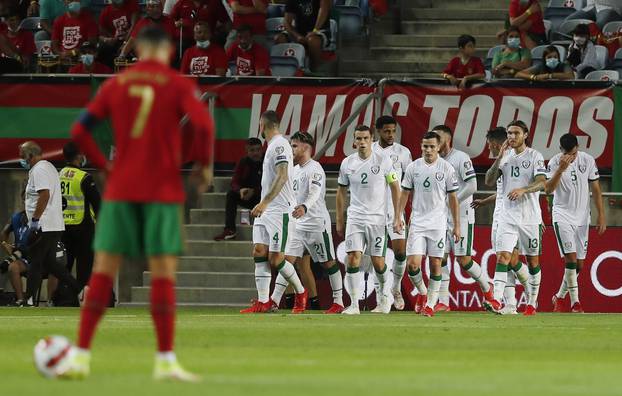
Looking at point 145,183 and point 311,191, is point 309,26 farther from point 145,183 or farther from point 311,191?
point 145,183

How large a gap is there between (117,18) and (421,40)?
551 centimetres

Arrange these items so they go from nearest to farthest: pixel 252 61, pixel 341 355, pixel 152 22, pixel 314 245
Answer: pixel 341 355 < pixel 314 245 < pixel 252 61 < pixel 152 22

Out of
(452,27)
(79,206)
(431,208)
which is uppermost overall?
(452,27)

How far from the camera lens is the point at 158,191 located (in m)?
9.87

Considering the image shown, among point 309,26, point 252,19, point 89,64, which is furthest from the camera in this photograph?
point 252,19

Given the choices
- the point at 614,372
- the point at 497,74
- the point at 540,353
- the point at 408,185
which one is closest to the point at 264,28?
the point at 497,74

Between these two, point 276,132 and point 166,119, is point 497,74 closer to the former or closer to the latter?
point 276,132

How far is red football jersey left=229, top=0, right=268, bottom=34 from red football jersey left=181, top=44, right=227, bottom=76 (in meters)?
1.50

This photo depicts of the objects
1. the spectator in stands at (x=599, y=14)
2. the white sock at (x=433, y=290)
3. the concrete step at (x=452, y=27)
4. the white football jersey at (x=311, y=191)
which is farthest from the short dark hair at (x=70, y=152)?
the spectator in stands at (x=599, y=14)

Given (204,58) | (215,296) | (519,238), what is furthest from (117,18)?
(519,238)

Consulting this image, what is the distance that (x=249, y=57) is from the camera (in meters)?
25.0

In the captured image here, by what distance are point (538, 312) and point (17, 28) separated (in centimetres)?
1112

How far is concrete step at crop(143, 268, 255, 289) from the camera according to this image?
23.1 meters

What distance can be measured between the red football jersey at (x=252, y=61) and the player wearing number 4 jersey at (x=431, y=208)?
17.9ft
